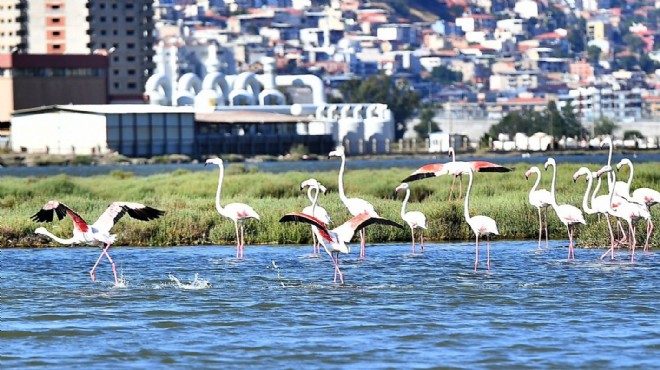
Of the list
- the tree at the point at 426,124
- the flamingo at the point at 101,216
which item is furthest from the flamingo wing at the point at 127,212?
the tree at the point at 426,124

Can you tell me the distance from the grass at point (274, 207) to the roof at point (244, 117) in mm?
76131

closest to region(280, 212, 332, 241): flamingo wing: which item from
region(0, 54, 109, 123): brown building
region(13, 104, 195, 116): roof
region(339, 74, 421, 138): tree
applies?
region(13, 104, 195, 116): roof

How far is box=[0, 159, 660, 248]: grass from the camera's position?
3095 centimetres

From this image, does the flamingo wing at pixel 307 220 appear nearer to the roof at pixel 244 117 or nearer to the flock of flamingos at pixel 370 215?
the flock of flamingos at pixel 370 215

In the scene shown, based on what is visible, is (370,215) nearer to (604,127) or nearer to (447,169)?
(447,169)

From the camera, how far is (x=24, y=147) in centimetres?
11200

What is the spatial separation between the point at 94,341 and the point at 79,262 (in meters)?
8.75

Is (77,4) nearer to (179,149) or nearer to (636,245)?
(179,149)

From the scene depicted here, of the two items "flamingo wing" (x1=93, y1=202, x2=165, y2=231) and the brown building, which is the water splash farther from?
the brown building

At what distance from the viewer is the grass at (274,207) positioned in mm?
30953

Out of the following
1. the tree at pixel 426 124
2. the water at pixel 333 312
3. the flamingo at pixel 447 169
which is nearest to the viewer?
the water at pixel 333 312

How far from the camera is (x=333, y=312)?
21.1 m

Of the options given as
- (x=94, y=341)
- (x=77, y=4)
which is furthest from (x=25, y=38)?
(x=94, y=341)

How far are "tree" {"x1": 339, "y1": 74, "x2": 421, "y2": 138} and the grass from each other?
116 metres
